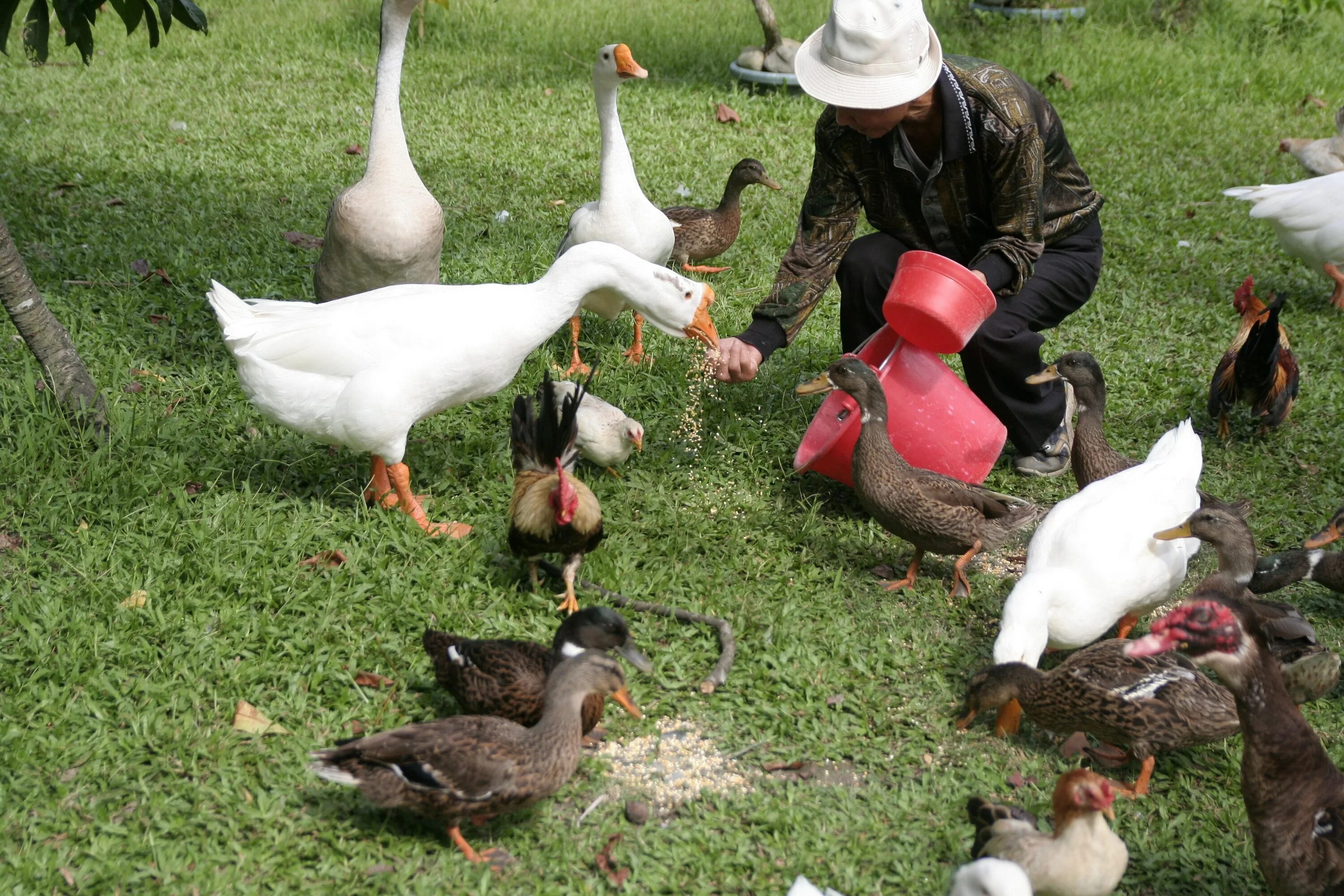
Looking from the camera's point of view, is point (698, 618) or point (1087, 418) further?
point (1087, 418)

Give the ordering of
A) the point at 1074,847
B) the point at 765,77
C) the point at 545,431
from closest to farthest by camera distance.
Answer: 1. the point at 1074,847
2. the point at 545,431
3. the point at 765,77

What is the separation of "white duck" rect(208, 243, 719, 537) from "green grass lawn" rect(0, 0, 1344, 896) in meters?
0.50

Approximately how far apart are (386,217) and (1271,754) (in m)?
4.10

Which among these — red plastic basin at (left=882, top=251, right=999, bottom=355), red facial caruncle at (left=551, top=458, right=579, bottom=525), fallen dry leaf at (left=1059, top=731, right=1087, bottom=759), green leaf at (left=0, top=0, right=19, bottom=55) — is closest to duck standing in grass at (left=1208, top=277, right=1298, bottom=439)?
red plastic basin at (left=882, top=251, right=999, bottom=355)

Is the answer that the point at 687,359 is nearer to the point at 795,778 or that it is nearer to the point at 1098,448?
the point at 1098,448

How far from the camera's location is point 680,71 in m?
10.8

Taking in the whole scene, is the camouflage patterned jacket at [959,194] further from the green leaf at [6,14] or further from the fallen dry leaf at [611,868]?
the green leaf at [6,14]

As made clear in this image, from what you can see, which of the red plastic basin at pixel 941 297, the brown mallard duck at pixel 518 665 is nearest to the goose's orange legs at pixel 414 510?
the brown mallard duck at pixel 518 665

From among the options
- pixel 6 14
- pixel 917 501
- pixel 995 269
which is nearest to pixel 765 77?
pixel 995 269

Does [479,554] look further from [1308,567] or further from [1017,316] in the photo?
[1308,567]

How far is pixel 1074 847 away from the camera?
2877 mm

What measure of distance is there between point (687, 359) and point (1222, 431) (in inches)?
108

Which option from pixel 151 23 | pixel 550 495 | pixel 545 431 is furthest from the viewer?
pixel 151 23

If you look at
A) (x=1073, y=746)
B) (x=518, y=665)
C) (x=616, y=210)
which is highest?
(x=616, y=210)
